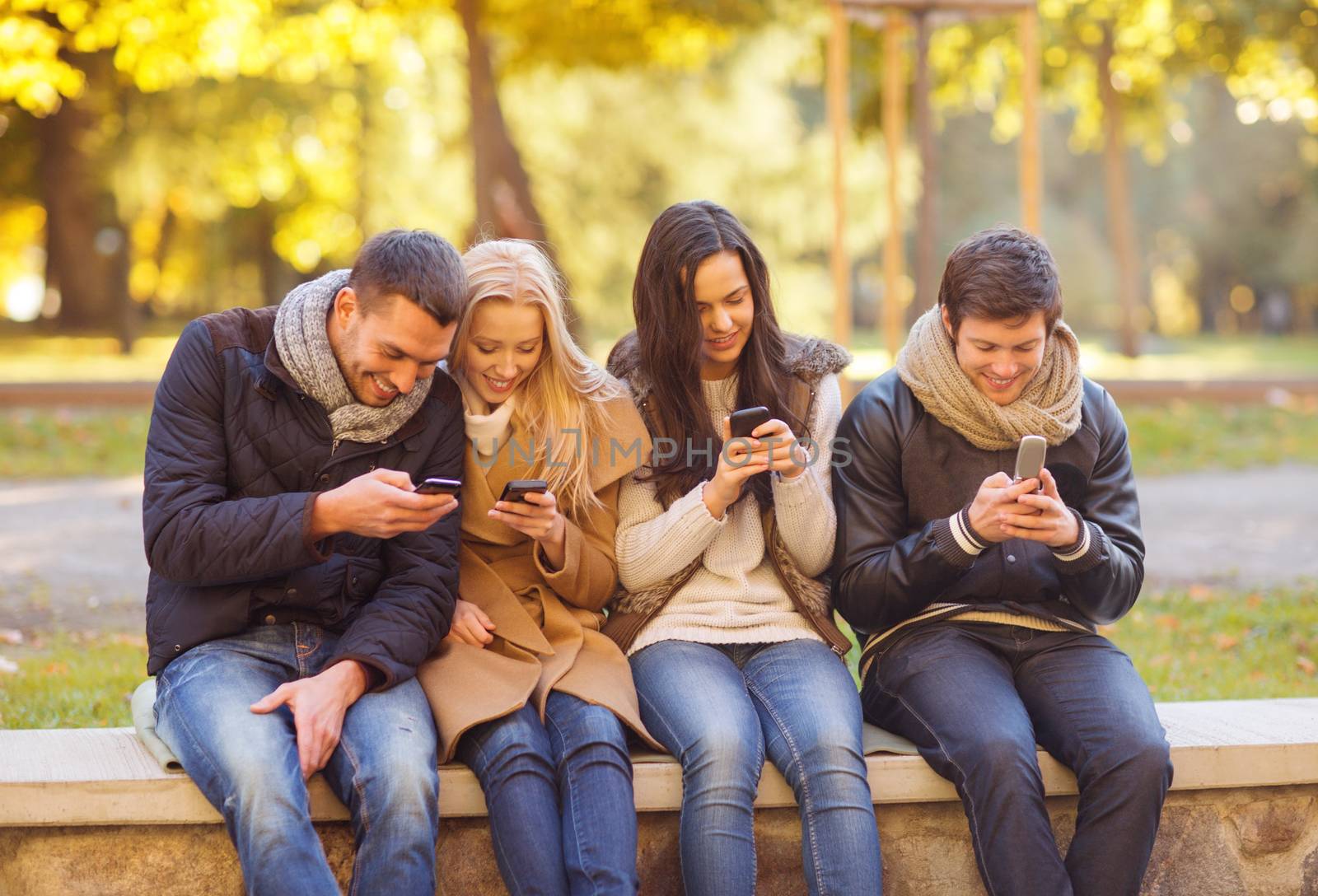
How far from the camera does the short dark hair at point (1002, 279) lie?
3273 millimetres

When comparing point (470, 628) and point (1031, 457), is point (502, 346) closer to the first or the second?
point (470, 628)

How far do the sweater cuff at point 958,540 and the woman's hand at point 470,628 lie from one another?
3.61ft

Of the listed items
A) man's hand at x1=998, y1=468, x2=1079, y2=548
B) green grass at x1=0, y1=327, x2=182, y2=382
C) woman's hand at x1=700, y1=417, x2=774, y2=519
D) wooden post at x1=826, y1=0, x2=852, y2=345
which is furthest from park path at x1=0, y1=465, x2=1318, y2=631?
green grass at x1=0, y1=327, x2=182, y2=382

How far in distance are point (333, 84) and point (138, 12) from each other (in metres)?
10.6

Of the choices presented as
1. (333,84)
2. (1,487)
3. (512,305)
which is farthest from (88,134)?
(512,305)

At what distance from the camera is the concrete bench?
2934 mm

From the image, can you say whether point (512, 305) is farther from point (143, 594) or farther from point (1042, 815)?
point (143, 594)

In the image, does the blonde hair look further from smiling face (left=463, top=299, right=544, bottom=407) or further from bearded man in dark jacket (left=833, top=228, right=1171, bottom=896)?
bearded man in dark jacket (left=833, top=228, right=1171, bottom=896)

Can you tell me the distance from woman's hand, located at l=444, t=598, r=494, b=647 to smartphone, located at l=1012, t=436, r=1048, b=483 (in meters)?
1.31

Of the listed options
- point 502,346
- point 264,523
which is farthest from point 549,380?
point 264,523

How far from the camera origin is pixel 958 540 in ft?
10.5

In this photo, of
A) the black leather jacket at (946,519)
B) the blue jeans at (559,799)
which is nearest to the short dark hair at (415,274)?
the blue jeans at (559,799)

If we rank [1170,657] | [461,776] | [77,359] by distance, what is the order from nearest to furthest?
[461,776], [1170,657], [77,359]

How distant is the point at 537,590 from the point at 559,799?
594 millimetres
